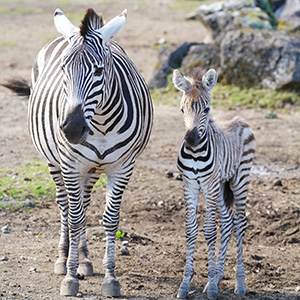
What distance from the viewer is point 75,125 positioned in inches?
193

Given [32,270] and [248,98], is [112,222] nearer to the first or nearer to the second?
[32,270]

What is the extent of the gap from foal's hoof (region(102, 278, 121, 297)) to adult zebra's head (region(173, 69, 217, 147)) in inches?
60.5

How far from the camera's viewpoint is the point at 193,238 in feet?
19.7

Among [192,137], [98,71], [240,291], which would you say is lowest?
[240,291]

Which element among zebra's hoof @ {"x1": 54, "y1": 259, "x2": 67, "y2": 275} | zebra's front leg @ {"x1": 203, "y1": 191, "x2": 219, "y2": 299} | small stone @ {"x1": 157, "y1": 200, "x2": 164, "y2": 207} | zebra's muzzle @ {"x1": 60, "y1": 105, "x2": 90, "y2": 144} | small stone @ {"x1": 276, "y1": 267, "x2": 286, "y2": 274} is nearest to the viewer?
zebra's muzzle @ {"x1": 60, "y1": 105, "x2": 90, "y2": 144}

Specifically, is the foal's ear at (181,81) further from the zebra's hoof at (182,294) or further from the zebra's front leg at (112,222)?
the zebra's hoof at (182,294)

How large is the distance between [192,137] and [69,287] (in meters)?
1.86

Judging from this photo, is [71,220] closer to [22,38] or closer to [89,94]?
[89,94]

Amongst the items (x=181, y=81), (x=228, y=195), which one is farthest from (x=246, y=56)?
(x=181, y=81)

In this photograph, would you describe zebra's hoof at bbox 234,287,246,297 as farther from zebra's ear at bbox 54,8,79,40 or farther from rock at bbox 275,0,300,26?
rock at bbox 275,0,300,26

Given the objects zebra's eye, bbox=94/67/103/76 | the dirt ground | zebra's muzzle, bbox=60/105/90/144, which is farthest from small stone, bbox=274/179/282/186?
zebra's muzzle, bbox=60/105/90/144

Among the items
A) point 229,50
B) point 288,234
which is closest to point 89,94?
point 288,234

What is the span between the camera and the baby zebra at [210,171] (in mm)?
5754

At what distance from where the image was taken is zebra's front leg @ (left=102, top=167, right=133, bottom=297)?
5844 millimetres
